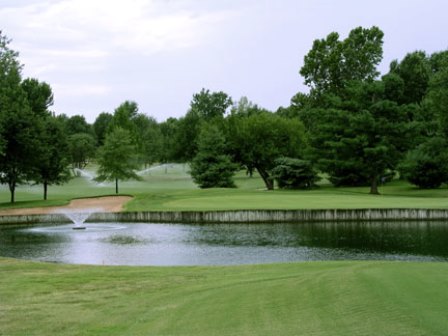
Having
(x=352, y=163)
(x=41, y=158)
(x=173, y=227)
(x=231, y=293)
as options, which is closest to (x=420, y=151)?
(x=352, y=163)

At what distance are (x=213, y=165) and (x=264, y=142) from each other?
7618 mm

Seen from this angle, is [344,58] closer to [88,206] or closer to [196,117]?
[196,117]

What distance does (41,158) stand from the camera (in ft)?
157

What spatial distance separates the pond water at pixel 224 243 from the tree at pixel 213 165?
24013 mm

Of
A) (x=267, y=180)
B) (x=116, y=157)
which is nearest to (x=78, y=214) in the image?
(x=116, y=157)

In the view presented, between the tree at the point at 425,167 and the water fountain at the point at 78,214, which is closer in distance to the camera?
the water fountain at the point at 78,214

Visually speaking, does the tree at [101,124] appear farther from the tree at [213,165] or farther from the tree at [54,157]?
the tree at [54,157]

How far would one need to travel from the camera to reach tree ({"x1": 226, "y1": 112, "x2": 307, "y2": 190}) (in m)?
65.4

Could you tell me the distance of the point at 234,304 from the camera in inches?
421

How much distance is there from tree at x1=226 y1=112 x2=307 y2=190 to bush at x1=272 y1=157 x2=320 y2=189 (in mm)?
2659

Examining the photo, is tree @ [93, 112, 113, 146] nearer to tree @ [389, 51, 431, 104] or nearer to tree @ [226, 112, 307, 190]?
tree @ [226, 112, 307, 190]

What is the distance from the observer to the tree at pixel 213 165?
61.4 metres

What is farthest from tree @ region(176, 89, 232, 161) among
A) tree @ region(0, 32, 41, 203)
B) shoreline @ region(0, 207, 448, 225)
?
shoreline @ region(0, 207, 448, 225)

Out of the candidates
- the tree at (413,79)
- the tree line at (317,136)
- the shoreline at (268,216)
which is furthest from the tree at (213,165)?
the tree at (413,79)
